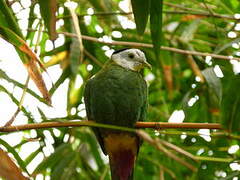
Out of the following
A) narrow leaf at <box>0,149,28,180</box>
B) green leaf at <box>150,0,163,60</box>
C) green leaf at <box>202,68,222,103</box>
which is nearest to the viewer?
narrow leaf at <box>0,149,28,180</box>

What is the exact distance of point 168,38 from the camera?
3.38m

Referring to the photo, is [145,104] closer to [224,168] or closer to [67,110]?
[224,168]

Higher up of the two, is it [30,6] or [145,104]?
[30,6]

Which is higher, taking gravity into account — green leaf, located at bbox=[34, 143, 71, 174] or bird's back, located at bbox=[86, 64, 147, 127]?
bird's back, located at bbox=[86, 64, 147, 127]

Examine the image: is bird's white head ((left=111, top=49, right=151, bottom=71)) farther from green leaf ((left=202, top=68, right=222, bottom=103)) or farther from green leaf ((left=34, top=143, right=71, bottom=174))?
green leaf ((left=34, top=143, right=71, bottom=174))

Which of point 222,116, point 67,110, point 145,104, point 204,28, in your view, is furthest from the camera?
point 204,28

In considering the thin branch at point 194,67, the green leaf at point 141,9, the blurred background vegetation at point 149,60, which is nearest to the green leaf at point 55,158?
the blurred background vegetation at point 149,60

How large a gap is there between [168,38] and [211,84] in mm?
1188

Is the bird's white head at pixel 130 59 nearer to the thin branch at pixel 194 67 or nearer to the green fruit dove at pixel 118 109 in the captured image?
the green fruit dove at pixel 118 109

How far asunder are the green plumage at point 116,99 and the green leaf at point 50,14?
646 mm

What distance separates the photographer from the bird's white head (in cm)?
260

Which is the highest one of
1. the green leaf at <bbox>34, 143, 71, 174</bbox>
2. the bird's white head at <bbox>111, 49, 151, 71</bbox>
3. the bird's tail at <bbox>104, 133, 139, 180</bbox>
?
the bird's white head at <bbox>111, 49, 151, 71</bbox>

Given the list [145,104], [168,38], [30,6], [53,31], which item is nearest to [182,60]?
[168,38]

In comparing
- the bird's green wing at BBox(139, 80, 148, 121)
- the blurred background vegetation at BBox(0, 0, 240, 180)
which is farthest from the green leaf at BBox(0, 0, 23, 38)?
the bird's green wing at BBox(139, 80, 148, 121)
